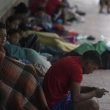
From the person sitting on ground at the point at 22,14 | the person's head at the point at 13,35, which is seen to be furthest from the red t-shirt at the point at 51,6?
the person's head at the point at 13,35

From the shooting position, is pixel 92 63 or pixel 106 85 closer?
pixel 92 63

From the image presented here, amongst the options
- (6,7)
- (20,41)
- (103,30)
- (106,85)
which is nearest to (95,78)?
(106,85)

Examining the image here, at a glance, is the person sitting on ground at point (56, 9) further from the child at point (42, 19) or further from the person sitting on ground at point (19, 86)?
the person sitting on ground at point (19, 86)

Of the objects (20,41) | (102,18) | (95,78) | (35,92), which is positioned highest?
(35,92)

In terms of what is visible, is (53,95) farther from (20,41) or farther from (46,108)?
(20,41)

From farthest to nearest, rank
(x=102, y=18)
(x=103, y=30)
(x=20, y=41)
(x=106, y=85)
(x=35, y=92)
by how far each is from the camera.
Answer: (x=102, y=18) < (x=103, y=30) < (x=20, y=41) < (x=106, y=85) < (x=35, y=92)

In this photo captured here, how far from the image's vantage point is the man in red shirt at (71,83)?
3.35 m

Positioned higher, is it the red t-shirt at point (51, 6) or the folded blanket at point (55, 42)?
the folded blanket at point (55, 42)

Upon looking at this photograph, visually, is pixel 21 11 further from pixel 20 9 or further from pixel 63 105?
pixel 63 105

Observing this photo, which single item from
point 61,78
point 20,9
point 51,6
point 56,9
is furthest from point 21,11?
point 61,78

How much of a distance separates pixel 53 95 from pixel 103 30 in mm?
5719

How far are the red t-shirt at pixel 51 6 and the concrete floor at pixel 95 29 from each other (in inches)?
25.2

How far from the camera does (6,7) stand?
252 inches

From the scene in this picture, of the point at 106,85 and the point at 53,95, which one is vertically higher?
the point at 53,95
